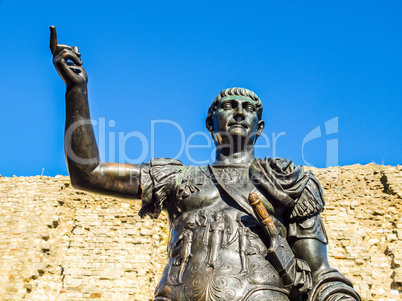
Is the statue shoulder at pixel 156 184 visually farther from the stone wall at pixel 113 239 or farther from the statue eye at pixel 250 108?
the stone wall at pixel 113 239

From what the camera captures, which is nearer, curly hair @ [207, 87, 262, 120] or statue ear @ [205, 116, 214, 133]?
curly hair @ [207, 87, 262, 120]

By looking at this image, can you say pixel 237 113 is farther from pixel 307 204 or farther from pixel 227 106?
pixel 307 204

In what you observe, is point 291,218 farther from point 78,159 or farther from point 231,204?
point 78,159

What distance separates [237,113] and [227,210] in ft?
2.18

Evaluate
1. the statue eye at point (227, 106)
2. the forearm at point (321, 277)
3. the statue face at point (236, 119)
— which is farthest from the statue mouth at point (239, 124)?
the forearm at point (321, 277)

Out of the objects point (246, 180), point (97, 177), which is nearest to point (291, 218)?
point (246, 180)

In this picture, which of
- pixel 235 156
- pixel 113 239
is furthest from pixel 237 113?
pixel 113 239

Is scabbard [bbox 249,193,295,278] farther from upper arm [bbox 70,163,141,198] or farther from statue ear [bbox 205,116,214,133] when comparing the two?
statue ear [bbox 205,116,214,133]

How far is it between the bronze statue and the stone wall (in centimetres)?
1048

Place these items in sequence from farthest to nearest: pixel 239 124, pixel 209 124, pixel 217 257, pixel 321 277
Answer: pixel 209 124 < pixel 239 124 < pixel 321 277 < pixel 217 257

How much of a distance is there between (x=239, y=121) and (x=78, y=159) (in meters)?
1.00

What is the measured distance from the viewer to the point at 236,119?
3234 mm

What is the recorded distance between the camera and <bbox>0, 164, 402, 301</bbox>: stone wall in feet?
43.0

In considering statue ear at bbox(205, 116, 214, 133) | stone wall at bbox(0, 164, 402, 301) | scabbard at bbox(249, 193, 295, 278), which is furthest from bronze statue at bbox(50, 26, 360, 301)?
stone wall at bbox(0, 164, 402, 301)
